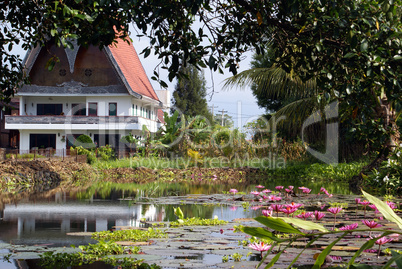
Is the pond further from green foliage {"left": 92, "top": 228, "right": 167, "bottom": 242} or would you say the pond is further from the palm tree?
the palm tree

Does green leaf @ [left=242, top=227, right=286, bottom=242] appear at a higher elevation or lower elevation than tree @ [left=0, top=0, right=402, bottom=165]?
lower

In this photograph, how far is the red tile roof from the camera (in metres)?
35.7

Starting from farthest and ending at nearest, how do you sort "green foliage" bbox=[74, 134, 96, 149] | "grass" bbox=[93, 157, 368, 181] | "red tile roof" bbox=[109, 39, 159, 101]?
"red tile roof" bbox=[109, 39, 159, 101] < "green foliage" bbox=[74, 134, 96, 149] < "grass" bbox=[93, 157, 368, 181]

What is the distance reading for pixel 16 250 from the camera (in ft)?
18.7

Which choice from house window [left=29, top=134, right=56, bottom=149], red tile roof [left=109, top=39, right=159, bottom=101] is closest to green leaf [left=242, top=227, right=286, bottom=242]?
red tile roof [left=109, top=39, right=159, bottom=101]

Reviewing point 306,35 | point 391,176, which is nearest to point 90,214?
point 306,35

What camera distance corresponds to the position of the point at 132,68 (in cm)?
3934

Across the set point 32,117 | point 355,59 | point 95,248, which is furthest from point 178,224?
point 32,117

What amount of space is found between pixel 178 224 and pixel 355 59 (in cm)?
364

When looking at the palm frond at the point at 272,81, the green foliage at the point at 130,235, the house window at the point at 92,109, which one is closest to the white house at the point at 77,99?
the house window at the point at 92,109

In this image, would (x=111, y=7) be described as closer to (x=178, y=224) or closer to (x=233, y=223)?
(x=178, y=224)

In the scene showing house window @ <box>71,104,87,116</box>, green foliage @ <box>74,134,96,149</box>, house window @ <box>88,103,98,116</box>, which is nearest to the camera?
green foliage @ <box>74,134,96,149</box>

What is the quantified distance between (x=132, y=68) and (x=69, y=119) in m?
6.79

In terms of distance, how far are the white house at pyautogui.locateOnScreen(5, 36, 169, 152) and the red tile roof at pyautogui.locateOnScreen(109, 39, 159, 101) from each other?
0.16 m
